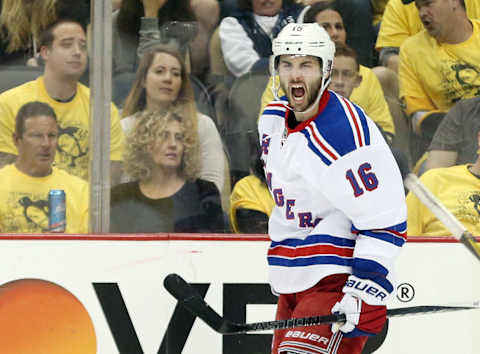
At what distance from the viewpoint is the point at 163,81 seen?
388 centimetres

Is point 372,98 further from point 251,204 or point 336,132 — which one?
point 336,132

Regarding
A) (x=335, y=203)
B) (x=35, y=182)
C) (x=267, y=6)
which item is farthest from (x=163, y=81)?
(x=335, y=203)

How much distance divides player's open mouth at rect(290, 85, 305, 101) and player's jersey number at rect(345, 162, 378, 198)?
0.26 m

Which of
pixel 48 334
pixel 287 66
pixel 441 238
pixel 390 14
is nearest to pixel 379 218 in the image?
pixel 287 66

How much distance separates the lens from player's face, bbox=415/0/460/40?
3.94 metres

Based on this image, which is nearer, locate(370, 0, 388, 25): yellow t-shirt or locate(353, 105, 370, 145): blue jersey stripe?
locate(353, 105, 370, 145): blue jersey stripe

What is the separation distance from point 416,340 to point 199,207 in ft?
3.25

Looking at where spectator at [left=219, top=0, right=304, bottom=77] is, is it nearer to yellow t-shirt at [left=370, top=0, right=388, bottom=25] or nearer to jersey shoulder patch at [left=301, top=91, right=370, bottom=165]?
yellow t-shirt at [left=370, top=0, right=388, bottom=25]

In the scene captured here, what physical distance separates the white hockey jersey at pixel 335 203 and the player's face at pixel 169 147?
96cm

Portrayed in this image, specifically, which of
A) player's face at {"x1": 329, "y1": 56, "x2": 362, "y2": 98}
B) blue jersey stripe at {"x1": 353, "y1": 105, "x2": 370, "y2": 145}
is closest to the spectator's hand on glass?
player's face at {"x1": 329, "y1": 56, "x2": 362, "y2": 98}

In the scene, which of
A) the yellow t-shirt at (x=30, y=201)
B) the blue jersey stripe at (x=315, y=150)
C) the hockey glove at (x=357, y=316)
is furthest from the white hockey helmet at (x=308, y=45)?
the yellow t-shirt at (x=30, y=201)

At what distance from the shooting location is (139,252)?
380cm

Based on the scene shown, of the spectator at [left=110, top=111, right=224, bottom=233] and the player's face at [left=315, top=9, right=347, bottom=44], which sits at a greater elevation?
the player's face at [left=315, top=9, right=347, bottom=44]

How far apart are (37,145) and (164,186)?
52cm
